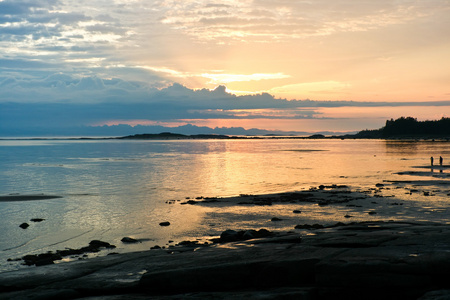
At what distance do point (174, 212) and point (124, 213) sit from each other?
13.5 ft

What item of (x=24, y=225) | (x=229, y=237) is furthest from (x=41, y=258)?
(x=24, y=225)

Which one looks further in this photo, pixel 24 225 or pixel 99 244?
pixel 24 225

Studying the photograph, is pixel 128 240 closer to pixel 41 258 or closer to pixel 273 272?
pixel 41 258

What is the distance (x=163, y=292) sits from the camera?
454 inches

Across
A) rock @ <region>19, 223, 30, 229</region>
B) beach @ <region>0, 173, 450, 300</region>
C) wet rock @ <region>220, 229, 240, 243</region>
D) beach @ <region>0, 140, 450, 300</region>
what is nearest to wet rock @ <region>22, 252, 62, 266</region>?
beach @ <region>0, 140, 450, 300</region>

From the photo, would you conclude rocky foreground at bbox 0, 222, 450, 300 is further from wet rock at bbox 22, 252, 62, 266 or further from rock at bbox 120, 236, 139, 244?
rock at bbox 120, 236, 139, 244

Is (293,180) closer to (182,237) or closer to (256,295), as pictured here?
(182,237)

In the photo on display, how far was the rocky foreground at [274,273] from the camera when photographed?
1023 cm

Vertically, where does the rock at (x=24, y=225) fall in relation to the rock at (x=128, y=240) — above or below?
above

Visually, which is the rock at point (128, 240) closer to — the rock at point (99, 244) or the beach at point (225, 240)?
the beach at point (225, 240)

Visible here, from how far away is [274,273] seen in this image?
37.4 ft

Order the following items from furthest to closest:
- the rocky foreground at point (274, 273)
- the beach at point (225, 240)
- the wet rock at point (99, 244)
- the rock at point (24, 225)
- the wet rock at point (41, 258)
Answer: the rock at point (24, 225) → the wet rock at point (99, 244) → the wet rock at point (41, 258) → the beach at point (225, 240) → the rocky foreground at point (274, 273)

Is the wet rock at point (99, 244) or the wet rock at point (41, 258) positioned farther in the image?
the wet rock at point (99, 244)

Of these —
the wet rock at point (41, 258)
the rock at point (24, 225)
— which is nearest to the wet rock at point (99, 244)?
the wet rock at point (41, 258)
